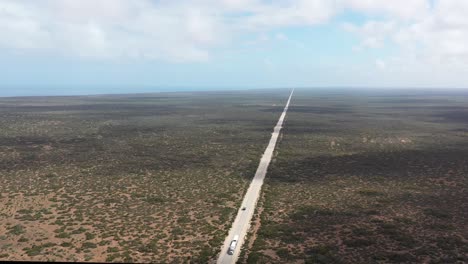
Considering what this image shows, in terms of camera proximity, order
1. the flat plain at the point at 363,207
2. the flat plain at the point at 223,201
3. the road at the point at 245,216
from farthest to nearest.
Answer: the flat plain at the point at 223,201 → the flat plain at the point at 363,207 → the road at the point at 245,216

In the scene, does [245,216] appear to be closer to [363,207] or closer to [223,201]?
[223,201]

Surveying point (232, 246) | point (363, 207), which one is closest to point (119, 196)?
point (232, 246)

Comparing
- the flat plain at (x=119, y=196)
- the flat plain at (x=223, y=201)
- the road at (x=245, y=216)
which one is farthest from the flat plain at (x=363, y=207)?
the flat plain at (x=119, y=196)

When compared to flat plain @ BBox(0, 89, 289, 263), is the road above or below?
below

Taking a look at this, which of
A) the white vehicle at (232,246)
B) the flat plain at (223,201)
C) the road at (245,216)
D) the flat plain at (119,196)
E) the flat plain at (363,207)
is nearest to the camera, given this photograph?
the road at (245,216)

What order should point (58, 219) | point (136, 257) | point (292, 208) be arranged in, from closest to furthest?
point (136, 257) → point (58, 219) → point (292, 208)

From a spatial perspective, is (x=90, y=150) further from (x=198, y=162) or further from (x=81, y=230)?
(x=81, y=230)

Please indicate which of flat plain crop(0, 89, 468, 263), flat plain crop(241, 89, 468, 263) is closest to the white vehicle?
flat plain crop(241, 89, 468, 263)

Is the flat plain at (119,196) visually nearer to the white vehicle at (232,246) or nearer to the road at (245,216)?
the road at (245,216)

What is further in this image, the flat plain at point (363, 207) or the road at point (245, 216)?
the flat plain at point (363, 207)

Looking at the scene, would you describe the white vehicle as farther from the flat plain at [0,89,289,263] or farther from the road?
the flat plain at [0,89,289,263]

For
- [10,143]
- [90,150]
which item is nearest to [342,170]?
[90,150]
